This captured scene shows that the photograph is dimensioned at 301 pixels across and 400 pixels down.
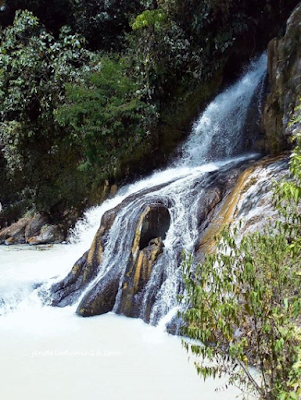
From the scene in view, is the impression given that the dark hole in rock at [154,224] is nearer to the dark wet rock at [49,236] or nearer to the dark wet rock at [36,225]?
the dark wet rock at [49,236]

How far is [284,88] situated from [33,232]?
6.49m

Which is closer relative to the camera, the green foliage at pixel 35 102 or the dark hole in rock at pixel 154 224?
the dark hole in rock at pixel 154 224

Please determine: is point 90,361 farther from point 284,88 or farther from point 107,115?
point 107,115

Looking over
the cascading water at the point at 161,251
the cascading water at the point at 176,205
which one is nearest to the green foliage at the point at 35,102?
the cascading water at the point at 176,205

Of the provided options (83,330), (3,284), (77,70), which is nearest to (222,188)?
(83,330)

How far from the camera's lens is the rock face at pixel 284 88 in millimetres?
7059

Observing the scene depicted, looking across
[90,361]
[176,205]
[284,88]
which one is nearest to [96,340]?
[90,361]

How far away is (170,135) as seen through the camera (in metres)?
9.58

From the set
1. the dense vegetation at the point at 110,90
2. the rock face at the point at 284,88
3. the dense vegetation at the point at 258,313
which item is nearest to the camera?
the dense vegetation at the point at 258,313

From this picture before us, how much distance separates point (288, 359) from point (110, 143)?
778cm

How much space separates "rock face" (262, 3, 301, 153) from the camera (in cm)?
706

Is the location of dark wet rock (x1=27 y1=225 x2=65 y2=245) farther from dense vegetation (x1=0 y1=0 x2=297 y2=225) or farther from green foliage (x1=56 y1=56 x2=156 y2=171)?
green foliage (x1=56 y1=56 x2=156 y2=171)

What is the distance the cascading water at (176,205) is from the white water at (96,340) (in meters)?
0.02

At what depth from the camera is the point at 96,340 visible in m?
5.04
